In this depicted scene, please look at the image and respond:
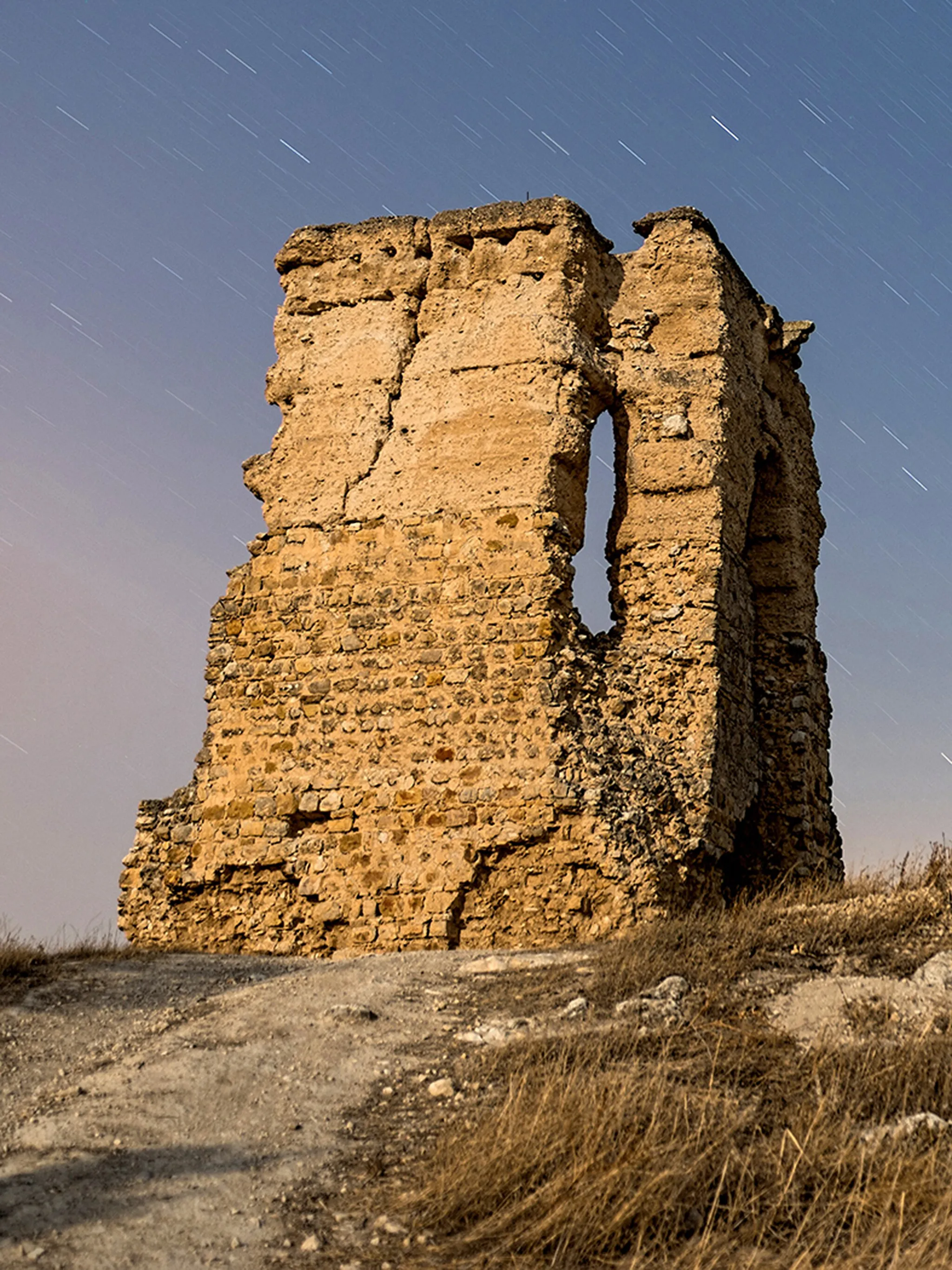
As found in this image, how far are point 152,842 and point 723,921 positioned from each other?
410cm

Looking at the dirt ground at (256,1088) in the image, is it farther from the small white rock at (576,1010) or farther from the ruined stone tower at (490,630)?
the ruined stone tower at (490,630)

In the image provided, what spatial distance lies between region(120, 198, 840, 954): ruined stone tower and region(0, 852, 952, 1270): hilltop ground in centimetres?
162

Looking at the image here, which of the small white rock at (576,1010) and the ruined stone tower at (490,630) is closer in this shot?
the small white rock at (576,1010)

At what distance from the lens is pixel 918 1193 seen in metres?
3.73

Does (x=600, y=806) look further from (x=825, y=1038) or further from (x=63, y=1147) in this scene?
(x=63, y=1147)

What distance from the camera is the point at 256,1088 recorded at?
486 centimetres

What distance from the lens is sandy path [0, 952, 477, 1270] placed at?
3688 mm

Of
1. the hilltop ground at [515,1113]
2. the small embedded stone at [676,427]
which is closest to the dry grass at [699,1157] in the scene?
the hilltop ground at [515,1113]

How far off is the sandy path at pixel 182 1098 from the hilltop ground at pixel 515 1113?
0.01 meters

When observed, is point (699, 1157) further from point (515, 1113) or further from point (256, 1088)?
point (256, 1088)

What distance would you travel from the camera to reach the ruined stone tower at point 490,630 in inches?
326

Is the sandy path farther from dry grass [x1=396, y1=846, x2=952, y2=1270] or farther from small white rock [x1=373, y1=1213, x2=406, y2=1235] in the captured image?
dry grass [x1=396, y1=846, x2=952, y2=1270]

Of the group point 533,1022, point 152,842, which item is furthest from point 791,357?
point 533,1022

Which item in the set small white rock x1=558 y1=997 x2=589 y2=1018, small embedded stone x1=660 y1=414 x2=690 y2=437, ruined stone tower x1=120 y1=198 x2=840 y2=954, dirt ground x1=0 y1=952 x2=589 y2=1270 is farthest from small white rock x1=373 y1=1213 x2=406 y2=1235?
small embedded stone x1=660 y1=414 x2=690 y2=437
